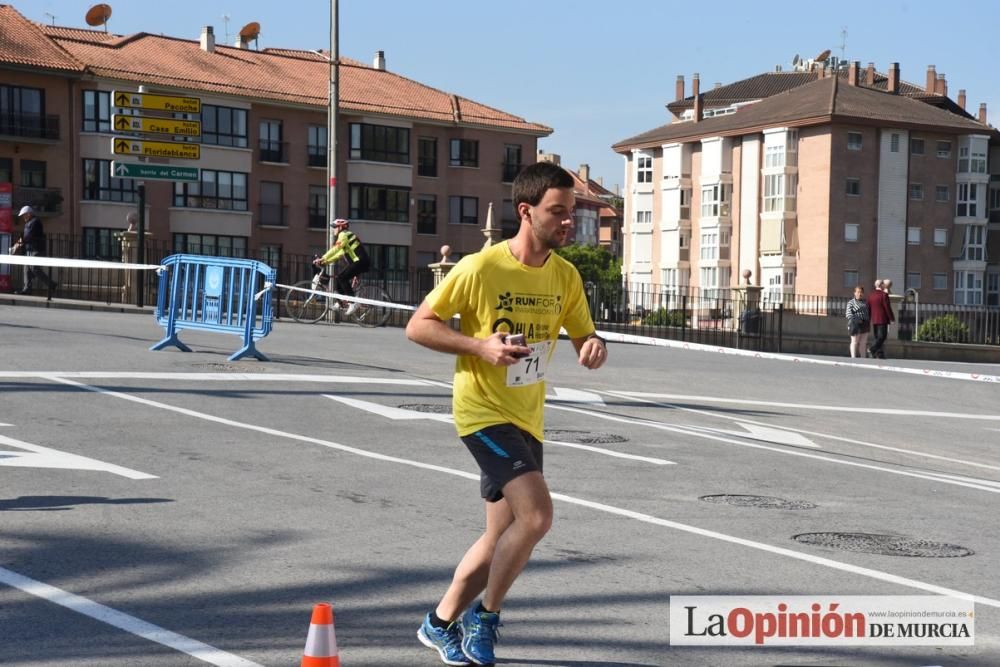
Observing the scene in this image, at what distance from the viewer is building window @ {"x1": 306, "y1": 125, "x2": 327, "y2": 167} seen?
257ft

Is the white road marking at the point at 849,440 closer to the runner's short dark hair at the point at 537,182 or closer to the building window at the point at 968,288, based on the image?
the runner's short dark hair at the point at 537,182

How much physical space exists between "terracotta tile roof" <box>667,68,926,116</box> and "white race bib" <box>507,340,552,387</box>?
10040 centimetres

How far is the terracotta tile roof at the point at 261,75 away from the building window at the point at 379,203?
4284 millimetres

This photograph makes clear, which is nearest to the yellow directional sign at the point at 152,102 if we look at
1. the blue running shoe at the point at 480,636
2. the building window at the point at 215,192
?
the blue running shoe at the point at 480,636

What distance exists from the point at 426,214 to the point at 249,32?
49.2ft

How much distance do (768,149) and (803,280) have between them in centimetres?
818

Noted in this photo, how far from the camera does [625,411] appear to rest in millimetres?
15625

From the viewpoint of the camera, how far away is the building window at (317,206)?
259ft

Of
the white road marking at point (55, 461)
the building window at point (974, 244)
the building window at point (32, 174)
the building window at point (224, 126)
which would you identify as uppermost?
the building window at point (224, 126)

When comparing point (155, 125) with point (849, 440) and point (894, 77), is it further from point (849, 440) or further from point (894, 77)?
point (894, 77)

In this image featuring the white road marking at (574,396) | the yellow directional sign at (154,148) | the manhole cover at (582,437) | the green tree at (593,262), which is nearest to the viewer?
the manhole cover at (582,437)

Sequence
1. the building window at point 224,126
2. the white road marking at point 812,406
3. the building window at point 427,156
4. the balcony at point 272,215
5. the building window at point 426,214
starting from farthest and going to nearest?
the building window at point 426,214 → the building window at point 427,156 → the balcony at point 272,215 → the building window at point 224,126 → the white road marking at point 812,406

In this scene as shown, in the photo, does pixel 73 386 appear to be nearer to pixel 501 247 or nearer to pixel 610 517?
pixel 610 517

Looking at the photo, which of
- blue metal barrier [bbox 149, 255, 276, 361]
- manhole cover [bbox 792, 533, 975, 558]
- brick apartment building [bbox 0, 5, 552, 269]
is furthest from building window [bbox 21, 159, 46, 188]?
manhole cover [bbox 792, 533, 975, 558]
